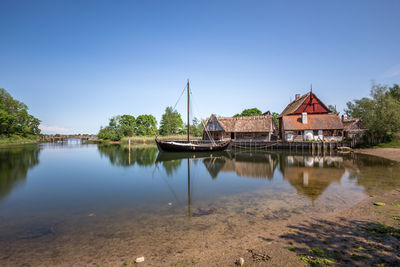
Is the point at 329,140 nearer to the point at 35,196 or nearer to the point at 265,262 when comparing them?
the point at 265,262

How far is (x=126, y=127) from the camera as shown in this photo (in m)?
69.3

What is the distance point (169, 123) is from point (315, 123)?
4783cm

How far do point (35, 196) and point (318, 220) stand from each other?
1246cm

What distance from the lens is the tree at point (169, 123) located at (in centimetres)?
7138

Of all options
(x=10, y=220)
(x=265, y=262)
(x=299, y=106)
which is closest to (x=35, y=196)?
(x=10, y=220)

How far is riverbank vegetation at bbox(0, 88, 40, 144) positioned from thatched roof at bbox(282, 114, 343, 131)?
61306mm

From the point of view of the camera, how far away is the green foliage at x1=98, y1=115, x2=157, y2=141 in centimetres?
6719

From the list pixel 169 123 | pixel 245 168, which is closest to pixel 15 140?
pixel 169 123

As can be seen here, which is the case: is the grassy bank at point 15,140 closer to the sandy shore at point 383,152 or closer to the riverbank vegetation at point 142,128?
the riverbank vegetation at point 142,128

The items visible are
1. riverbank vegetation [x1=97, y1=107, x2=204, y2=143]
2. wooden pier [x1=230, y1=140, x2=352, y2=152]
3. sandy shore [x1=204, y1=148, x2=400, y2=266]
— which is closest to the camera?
sandy shore [x1=204, y1=148, x2=400, y2=266]

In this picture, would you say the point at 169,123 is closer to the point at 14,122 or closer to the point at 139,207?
the point at 14,122

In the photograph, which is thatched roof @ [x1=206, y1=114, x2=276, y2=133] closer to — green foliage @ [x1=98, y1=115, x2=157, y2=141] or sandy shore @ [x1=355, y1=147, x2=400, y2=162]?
sandy shore @ [x1=355, y1=147, x2=400, y2=162]

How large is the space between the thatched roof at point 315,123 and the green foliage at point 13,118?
62.5 m

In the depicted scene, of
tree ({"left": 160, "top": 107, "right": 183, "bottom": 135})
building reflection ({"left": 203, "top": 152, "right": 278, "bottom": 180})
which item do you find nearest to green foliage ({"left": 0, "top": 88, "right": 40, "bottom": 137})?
tree ({"left": 160, "top": 107, "right": 183, "bottom": 135})
